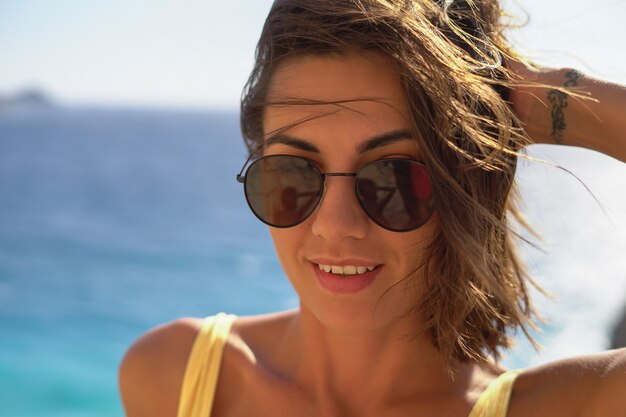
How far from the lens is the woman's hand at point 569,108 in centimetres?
177

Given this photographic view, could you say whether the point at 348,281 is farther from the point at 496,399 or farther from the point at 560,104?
the point at 560,104

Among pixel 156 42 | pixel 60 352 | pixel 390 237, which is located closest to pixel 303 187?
pixel 390 237

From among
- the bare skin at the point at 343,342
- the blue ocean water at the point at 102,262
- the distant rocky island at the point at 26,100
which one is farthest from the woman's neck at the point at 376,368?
the distant rocky island at the point at 26,100

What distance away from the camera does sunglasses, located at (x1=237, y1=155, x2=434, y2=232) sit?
167 cm

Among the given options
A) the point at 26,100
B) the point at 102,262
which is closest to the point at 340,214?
the point at 102,262

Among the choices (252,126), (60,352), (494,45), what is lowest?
(60,352)

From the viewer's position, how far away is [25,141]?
24.7 meters

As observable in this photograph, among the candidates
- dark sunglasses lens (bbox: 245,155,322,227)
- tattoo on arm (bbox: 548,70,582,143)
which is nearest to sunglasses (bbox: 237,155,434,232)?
dark sunglasses lens (bbox: 245,155,322,227)

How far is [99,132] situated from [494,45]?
29453 millimetres

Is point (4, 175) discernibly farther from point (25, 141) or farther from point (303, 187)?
point (303, 187)

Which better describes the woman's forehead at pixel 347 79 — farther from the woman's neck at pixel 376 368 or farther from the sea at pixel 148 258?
the woman's neck at pixel 376 368

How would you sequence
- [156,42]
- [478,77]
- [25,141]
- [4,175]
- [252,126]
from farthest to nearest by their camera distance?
[25,141], [156,42], [4,175], [252,126], [478,77]

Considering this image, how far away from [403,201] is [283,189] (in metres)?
0.31

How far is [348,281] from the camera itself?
178 centimetres
